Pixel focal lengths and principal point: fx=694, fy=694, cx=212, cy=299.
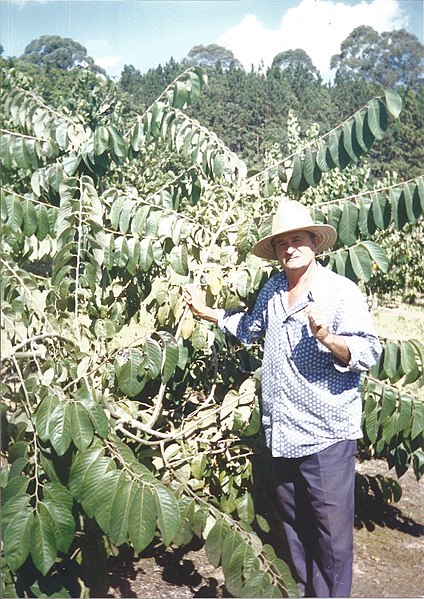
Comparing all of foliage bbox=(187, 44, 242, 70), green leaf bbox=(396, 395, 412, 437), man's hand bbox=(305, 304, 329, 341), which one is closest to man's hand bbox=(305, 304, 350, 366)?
man's hand bbox=(305, 304, 329, 341)

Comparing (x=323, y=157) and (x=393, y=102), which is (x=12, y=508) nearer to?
A: (x=323, y=157)

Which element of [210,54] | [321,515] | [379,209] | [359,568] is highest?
[210,54]

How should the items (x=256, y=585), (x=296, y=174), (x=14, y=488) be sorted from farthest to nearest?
(x=296, y=174) < (x=256, y=585) < (x=14, y=488)

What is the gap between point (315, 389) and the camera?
226cm

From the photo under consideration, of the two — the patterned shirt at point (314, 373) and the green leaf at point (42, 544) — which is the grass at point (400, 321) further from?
the green leaf at point (42, 544)

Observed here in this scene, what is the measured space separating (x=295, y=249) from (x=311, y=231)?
0.32 feet

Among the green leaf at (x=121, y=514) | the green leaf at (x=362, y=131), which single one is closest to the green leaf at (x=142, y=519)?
the green leaf at (x=121, y=514)

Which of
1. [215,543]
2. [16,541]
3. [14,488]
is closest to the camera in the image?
[16,541]

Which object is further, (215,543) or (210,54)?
(210,54)

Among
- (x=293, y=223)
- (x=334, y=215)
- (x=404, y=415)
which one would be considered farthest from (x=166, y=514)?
(x=334, y=215)

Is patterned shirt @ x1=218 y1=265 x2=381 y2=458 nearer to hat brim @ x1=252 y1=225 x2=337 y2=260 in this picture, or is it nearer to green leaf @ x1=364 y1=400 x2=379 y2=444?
hat brim @ x1=252 y1=225 x2=337 y2=260

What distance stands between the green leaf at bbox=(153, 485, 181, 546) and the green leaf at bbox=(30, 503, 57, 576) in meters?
0.30

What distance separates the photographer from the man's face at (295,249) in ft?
7.61

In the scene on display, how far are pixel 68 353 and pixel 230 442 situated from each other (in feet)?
2.56
